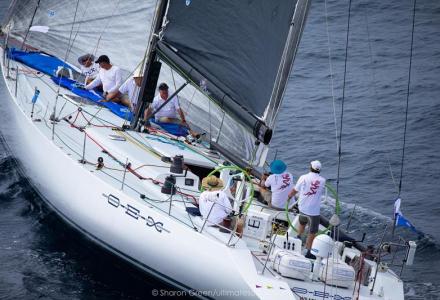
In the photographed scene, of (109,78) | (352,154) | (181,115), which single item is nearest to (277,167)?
(181,115)

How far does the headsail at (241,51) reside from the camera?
1208 cm

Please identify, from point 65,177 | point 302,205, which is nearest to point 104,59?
point 65,177

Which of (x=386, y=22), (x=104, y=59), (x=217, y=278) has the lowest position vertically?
(x=217, y=278)

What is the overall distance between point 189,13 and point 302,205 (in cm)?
313

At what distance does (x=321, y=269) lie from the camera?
11.2 meters

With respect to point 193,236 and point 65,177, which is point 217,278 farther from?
point 65,177

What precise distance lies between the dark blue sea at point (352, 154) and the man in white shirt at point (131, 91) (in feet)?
7.16

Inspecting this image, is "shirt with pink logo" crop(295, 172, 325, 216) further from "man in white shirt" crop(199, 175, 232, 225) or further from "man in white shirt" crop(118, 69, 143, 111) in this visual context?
"man in white shirt" crop(118, 69, 143, 111)

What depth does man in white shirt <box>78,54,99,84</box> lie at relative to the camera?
1677 centimetres

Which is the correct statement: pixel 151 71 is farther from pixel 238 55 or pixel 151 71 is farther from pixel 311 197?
pixel 311 197

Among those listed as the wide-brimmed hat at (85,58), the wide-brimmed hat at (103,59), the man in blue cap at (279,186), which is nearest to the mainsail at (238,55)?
the man in blue cap at (279,186)

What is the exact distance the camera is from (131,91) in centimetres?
1587

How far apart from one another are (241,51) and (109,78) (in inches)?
170

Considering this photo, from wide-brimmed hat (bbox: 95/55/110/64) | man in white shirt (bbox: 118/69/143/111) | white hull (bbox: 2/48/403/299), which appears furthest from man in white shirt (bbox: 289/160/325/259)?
wide-brimmed hat (bbox: 95/55/110/64)
